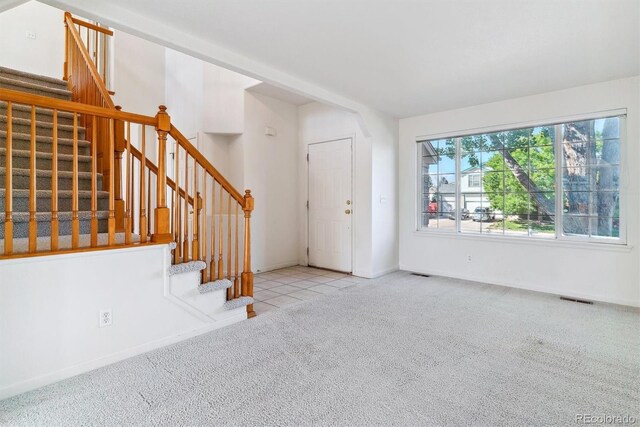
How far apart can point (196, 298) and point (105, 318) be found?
64cm

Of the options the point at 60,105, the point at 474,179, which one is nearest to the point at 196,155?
the point at 60,105

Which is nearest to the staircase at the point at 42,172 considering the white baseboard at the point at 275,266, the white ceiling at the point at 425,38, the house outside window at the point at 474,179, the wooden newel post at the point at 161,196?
the wooden newel post at the point at 161,196

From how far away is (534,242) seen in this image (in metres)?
3.92

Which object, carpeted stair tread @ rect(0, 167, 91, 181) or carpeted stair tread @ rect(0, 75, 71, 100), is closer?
carpeted stair tread @ rect(0, 167, 91, 181)

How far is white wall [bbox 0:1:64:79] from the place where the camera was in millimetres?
4332

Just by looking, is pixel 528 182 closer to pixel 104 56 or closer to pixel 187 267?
pixel 187 267

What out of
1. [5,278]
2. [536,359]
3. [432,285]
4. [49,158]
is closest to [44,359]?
[5,278]

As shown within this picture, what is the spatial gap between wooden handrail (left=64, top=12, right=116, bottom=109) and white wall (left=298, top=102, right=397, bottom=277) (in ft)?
9.25

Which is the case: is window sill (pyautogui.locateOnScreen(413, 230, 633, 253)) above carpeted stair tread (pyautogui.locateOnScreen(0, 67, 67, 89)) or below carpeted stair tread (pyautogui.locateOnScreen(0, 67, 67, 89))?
below

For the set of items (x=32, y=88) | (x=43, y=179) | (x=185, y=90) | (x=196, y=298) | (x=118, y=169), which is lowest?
(x=196, y=298)

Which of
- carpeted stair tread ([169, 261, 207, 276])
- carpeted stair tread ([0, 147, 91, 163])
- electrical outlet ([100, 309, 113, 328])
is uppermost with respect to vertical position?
carpeted stair tread ([0, 147, 91, 163])

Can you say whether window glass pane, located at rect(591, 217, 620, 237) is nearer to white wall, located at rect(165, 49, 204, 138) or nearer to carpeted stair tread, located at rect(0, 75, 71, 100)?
white wall, located at rect(165, 49, 204, 138)

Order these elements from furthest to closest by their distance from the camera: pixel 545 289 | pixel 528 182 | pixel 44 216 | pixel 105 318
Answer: pixel 528 182
pixel 545 289
pixel 44 216
pixel 105 318

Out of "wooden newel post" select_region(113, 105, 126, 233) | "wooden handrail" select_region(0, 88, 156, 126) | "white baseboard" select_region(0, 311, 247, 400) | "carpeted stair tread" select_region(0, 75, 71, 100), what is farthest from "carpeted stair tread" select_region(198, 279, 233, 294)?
"carpeted stair tread" select_region(0, 75, 71, 100)
